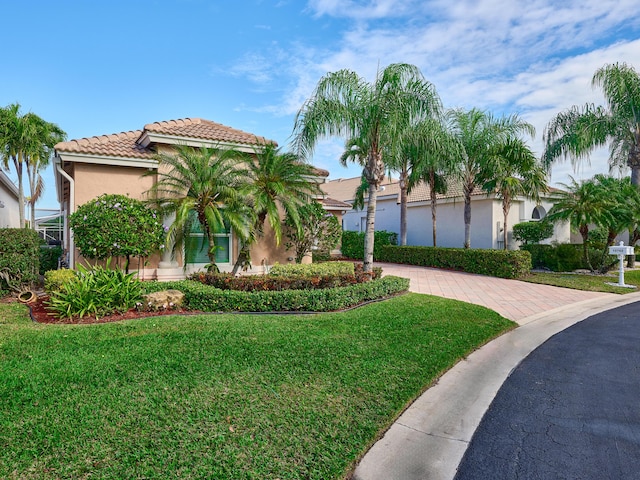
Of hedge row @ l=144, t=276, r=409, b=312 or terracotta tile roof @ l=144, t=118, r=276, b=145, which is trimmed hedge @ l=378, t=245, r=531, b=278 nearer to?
hedge row @ l=144, t=276, r=409, b=312

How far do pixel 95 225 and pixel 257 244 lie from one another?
4796 millimetres

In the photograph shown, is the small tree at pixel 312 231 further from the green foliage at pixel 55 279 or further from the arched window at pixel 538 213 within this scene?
the arched window at pixel 538 213

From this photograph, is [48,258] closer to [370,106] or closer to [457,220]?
[370,106]

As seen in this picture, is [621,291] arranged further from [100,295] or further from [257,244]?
[100,295]

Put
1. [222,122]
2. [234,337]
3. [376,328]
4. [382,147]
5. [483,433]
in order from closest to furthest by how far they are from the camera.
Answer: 1. [483,433]
2. [234,337]
3. [376,328]
4. [382,147]
5. [222,122]

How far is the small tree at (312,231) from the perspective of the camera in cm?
1299

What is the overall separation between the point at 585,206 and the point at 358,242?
39.4 ft

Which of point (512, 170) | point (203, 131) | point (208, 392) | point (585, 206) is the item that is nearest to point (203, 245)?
point (203, 131)

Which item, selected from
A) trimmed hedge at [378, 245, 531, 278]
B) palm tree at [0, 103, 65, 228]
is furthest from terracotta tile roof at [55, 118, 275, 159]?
palm tree at [0, 103, 65, 228]

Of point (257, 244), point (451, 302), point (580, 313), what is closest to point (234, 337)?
point (451, 302)

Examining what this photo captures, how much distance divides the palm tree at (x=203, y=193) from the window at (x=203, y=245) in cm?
22

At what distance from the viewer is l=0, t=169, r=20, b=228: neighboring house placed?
1846 centimetres

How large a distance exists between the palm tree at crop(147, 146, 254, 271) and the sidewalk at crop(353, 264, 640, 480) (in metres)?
6.93

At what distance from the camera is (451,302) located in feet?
31.6
